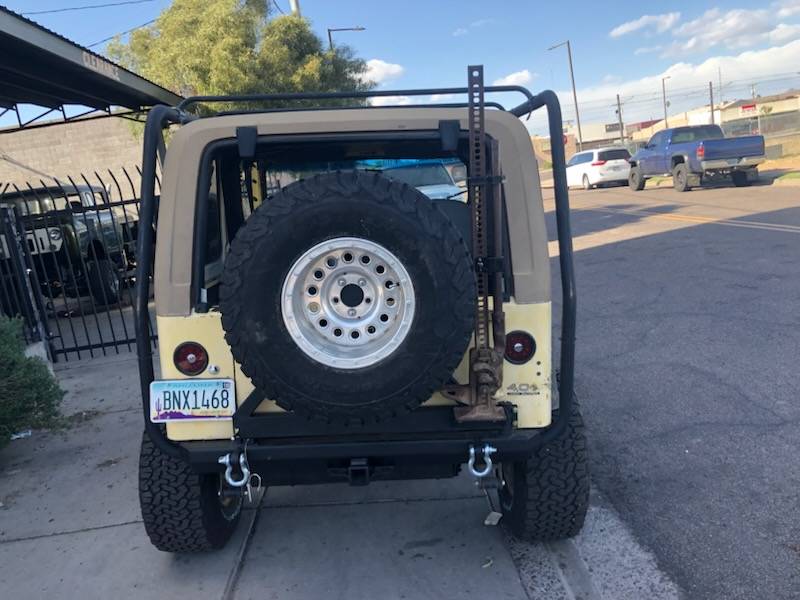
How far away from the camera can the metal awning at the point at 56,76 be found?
685 centimetres

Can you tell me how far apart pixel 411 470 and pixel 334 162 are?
1.74 meters

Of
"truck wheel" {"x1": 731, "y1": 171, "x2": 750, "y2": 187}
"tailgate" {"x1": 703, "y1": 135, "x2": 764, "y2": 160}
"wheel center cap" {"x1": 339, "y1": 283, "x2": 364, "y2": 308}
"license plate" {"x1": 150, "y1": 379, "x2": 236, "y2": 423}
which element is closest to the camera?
"wheel center cap" {"x1": 339, "y1": 283, "x2": 364, "y2": 308}

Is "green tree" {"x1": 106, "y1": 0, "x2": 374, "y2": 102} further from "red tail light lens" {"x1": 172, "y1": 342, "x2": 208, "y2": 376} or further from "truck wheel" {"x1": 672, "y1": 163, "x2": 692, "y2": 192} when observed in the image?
"red tail light lens" {"x1": 172, "y1": 342, "x2": 208, "y2": 376}

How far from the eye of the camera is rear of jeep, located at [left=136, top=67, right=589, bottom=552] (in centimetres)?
239

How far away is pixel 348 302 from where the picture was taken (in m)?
2.48

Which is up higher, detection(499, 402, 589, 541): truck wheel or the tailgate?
the tailgate

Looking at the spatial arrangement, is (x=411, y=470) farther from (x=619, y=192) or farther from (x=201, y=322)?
(x=619, y=192)

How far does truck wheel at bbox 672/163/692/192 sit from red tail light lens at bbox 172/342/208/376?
65.4ft

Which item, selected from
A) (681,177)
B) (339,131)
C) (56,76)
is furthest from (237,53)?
(339,131)

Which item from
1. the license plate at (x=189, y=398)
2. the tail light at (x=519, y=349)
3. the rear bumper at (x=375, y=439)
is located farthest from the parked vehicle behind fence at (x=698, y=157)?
the license plate at (x=189, y=398)

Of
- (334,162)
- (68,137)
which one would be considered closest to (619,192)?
(68,137)

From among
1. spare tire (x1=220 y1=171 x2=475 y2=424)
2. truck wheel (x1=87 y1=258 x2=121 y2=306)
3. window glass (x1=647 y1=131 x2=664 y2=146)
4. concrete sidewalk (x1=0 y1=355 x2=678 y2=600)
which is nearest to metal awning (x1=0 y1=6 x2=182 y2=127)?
truck wheel (x1=87 y1=258 x2=121 y2=306)

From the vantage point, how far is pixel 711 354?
234 inches

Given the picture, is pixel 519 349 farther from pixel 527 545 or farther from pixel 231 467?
pixel 231 467
